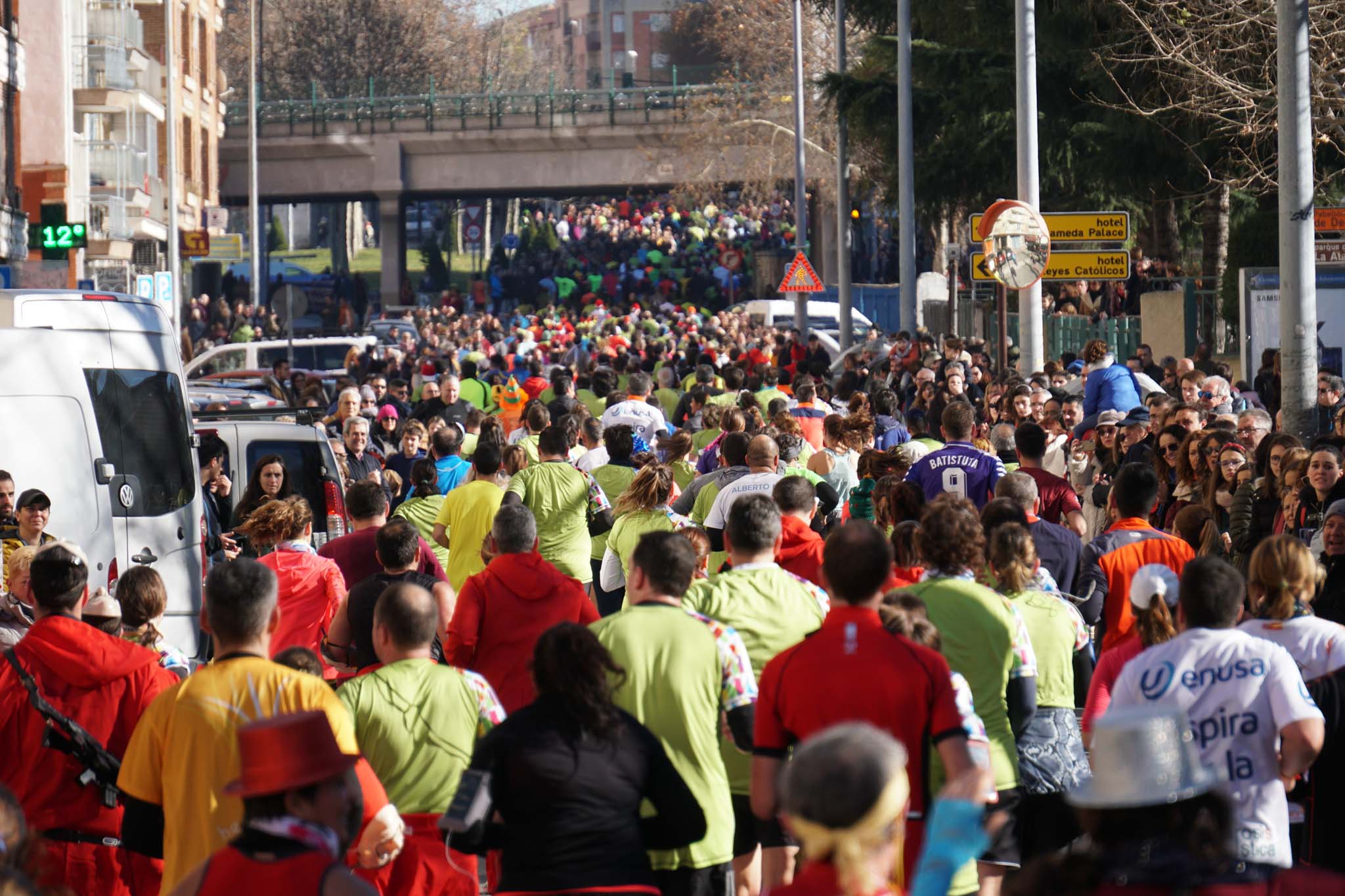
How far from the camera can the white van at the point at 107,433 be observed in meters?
10.7

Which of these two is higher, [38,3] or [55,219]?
[38,3]

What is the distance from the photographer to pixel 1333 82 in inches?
792

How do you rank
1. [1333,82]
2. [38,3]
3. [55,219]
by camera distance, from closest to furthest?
1. [1333,82]
2. [55,219]
3. [38,3]

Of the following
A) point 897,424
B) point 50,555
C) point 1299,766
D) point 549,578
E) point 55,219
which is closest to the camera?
point 1299,766

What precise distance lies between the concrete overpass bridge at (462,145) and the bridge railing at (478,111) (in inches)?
1.6

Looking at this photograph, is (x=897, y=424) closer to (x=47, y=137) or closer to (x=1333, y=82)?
(x=1333, y=82)

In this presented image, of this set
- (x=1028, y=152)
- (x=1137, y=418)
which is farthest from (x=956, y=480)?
(x=1028, y=152)

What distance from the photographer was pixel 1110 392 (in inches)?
616

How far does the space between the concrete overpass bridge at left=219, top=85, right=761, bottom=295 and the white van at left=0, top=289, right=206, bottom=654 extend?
160 feet

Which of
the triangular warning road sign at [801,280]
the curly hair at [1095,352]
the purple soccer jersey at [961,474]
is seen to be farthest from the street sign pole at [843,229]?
the purple soccer jersey at [961,474]

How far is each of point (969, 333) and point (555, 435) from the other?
31684mm

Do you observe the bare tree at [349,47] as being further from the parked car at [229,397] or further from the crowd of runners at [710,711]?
the crowd of runners at [710,711]

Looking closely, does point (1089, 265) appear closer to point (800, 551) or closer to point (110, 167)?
point (800, 551)

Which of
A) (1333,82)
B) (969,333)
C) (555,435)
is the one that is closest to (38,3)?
(969,333)
